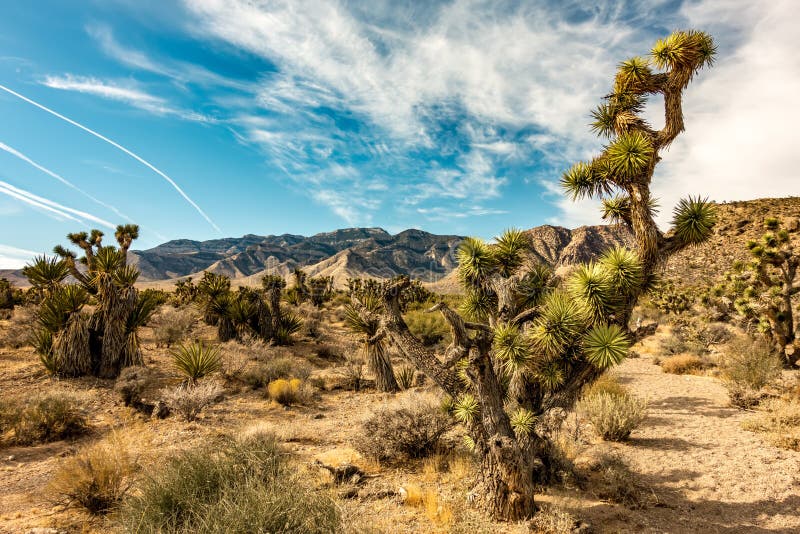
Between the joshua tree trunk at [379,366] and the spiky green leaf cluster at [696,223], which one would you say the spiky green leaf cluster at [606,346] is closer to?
the spiky green leaf cluster at [696,223]

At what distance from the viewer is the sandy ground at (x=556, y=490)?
5.13 m

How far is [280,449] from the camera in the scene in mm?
6711

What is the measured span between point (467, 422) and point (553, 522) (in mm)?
1521

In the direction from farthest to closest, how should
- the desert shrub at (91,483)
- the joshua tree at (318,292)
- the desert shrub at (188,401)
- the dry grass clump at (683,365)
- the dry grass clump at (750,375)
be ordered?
the joshua tree at (318,292) → the dry grass clump at (683,365) → the dry grass clump at (750,375) → the desert shrub at (188,401) → the desert shrub at (91,483)

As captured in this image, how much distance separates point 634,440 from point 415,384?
23.1 feet

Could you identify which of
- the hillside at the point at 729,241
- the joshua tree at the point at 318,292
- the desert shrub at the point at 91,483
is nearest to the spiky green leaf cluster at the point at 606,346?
the desert shrub at the point at 91,483

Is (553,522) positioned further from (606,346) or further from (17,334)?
(17,334)

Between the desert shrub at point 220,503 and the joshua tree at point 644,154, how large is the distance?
4.76 metres

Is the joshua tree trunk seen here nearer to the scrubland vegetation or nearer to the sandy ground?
the scrubland vegetation

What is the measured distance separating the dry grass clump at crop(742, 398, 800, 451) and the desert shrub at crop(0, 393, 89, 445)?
1399 centimetres

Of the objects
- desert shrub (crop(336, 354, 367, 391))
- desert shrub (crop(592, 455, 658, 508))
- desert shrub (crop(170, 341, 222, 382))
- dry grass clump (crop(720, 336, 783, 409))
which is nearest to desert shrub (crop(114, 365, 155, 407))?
desert shrub (crop(170, 341, 222, 382))

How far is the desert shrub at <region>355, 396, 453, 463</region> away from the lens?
7066 mm

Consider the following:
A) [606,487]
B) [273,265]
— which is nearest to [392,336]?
[606,487]

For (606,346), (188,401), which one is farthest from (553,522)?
(188,401)
